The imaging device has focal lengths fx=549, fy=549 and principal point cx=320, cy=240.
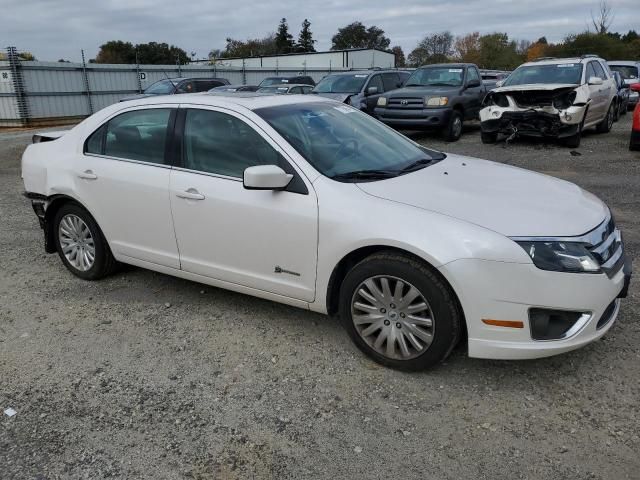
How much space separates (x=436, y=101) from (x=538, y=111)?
2545 mm

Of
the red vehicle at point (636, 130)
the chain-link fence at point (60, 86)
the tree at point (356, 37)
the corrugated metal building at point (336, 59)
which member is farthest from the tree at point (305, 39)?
the red vehicle at point (636, 130)

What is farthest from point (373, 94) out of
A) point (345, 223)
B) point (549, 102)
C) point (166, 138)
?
point (345, 223)

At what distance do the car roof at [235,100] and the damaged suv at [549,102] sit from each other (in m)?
8.08

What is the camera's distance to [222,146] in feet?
12.8

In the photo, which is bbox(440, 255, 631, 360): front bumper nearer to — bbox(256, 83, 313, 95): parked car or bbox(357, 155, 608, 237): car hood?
bbox(357, 155, 608, 237): car hood

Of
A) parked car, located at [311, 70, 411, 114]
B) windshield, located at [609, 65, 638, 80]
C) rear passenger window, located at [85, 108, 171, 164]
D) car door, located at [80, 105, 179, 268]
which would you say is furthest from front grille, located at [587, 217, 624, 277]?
windshield, located at [609, 65, 638, 80]

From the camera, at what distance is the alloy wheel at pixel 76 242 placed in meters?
4.77

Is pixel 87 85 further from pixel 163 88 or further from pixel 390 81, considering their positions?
pixel 390 81

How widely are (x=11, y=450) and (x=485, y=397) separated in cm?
254

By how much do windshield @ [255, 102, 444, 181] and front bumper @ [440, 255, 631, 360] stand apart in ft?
3.41

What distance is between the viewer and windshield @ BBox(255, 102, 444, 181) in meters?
3.69

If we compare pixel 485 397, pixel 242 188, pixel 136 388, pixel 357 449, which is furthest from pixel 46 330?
pixel 485 397

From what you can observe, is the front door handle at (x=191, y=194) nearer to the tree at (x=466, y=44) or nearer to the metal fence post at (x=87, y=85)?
the metal fence post at (x=87, y=85)

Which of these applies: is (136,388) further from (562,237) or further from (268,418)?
(562,237)
